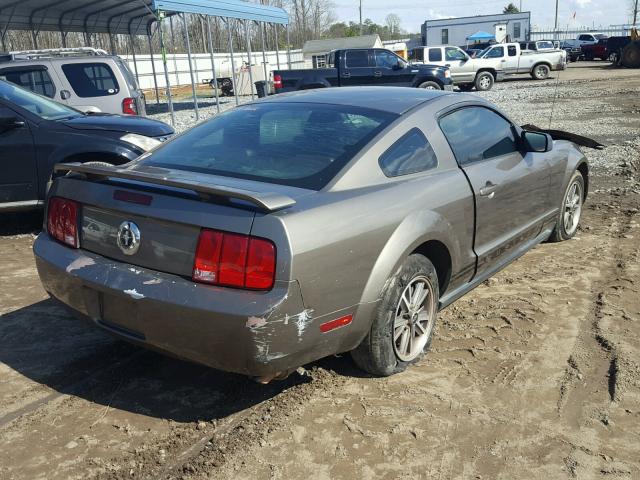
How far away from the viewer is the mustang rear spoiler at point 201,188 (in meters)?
2.58

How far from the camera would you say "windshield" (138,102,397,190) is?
318 centimetres

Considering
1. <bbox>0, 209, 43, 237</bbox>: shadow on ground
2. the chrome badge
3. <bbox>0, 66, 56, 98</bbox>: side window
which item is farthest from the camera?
<bbox>0, 66, 56, 98</bbox>: side window

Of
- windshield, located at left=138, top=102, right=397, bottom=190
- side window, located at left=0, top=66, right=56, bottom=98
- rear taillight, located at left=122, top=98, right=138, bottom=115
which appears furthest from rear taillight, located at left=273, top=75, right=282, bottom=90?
windshield, located at left=138, top=102, right=397, bottom=190

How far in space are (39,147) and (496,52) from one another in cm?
2593

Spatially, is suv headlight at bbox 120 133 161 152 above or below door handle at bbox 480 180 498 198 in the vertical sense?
above

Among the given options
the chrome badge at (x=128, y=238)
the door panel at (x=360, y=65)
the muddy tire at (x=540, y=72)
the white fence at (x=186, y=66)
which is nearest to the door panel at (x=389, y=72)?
the door panel at (x=360, y=65)

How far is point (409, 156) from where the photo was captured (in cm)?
346

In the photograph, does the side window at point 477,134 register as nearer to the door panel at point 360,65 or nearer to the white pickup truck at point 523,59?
the door panel at point 360,65

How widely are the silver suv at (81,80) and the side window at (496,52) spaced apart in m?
21.1

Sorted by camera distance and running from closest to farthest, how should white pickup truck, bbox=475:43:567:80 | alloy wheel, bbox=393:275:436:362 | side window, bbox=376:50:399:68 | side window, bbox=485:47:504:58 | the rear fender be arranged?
the rear fender < alloy wheel, bbox=393:275:436:362 < side window, bbox=376:50:399:68 < side window, bbox=485:47:504:58 < white pickup truck, bbox=475:43:567:80

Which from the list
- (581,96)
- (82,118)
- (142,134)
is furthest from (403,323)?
(581,96)

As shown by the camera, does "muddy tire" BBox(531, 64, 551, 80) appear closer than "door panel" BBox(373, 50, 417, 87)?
No

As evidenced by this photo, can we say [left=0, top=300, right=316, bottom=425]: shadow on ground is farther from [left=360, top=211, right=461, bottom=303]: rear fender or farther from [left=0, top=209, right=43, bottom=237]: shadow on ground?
[left=0, top=209, right=43, bottom=237]: shadow on ground

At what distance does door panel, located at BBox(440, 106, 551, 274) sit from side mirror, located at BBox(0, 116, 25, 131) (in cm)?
462
